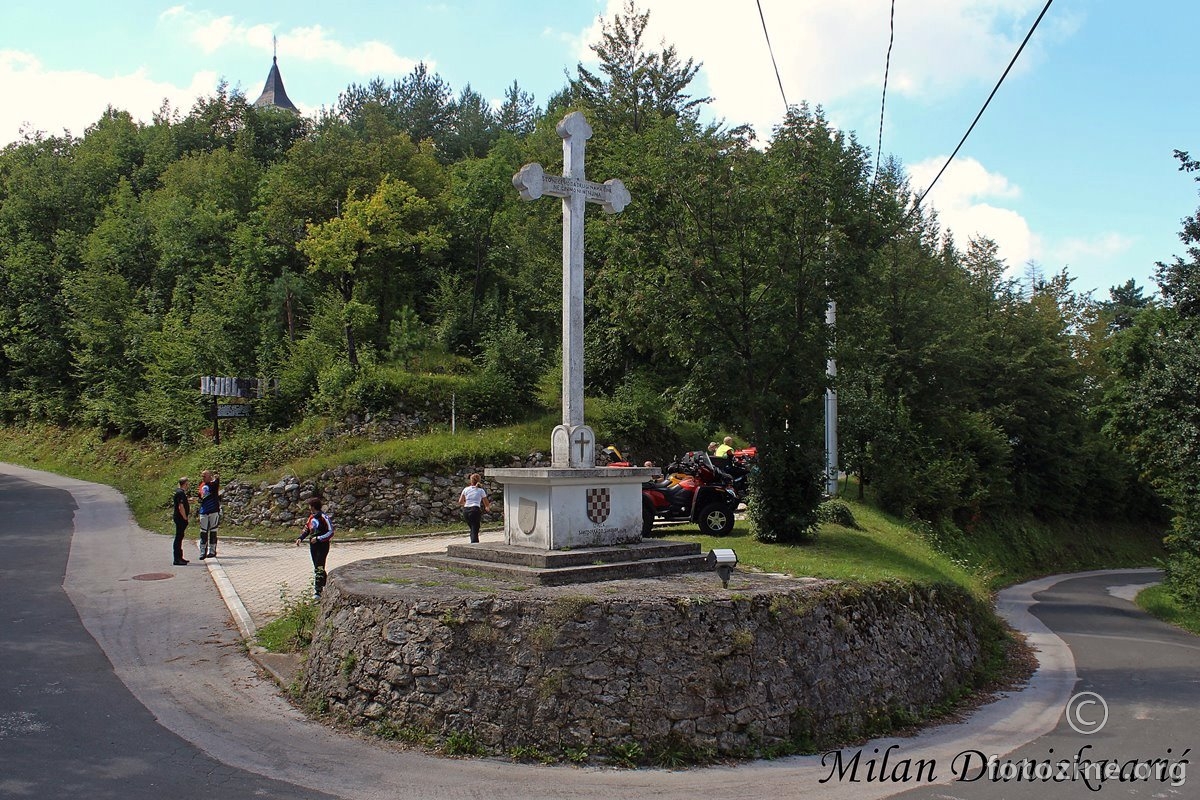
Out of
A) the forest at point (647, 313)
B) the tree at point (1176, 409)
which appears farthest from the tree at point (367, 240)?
the tree at point (1176, 409)

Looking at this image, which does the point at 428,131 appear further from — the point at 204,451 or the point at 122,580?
the point at 122,580

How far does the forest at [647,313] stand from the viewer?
1581cm

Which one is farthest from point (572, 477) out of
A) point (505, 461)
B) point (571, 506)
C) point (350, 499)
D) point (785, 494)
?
point (505, 461)

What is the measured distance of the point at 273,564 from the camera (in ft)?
55.4

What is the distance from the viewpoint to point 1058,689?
12070 mm

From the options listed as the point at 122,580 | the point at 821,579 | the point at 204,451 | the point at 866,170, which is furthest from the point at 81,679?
the point at 866,170

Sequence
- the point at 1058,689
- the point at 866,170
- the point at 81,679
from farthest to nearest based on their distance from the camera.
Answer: the point at 866,170, the point at 1058,689, the point at 81,679

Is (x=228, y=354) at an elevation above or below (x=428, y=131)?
below

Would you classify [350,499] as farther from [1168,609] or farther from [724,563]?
[1168,609]

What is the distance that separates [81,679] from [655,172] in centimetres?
1159

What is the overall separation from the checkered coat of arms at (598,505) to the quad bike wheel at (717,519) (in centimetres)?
→ 625

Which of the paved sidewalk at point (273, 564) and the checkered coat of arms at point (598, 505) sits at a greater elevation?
the checkered coat of arms at point (598, 505)

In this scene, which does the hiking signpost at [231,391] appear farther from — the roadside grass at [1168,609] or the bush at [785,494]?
the roadside grass at [1168,609]

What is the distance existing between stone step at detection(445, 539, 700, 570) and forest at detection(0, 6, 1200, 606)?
539 cm
